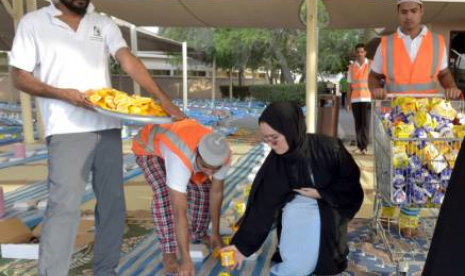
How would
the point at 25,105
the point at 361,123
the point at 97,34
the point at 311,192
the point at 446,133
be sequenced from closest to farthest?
the point at 97,34, the point at 446,133, the point at 311,192, the point at 361,123, the point at 25,105

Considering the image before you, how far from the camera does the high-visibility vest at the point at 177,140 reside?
8.63 feet

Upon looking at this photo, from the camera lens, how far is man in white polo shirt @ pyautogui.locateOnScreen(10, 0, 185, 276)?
2.24 meters

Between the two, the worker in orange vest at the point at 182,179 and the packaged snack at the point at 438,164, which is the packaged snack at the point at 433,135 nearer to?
the packaged snack at the point at 438,164

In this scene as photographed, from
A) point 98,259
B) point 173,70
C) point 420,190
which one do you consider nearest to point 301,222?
point 420,190

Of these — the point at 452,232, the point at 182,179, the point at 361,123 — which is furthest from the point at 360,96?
the point at 452,232

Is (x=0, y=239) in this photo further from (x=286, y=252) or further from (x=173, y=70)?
(x=173, y=70)

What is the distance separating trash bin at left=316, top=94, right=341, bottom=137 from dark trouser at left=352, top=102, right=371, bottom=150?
0.71 meters

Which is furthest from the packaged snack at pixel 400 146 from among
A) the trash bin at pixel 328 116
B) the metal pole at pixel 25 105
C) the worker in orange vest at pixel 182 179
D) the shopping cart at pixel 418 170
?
the metal pole at pixel 25 105

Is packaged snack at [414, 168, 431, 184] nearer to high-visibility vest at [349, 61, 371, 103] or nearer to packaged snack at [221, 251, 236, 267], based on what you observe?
packaged snack at [221, 251, 236, 267]

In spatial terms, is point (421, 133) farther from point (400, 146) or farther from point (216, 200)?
point (216, 200)

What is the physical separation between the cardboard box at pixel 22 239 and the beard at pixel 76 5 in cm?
155

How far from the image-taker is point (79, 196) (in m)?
2.36

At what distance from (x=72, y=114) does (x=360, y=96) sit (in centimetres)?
568

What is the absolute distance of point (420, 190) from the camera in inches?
99.0
